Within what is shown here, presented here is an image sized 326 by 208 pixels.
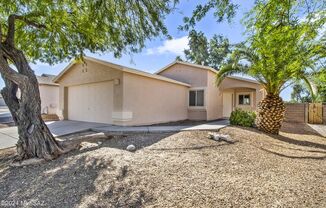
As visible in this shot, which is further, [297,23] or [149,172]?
[297,23]

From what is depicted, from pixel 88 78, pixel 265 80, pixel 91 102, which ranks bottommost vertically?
pixel 91 102

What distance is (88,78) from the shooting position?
11.9m

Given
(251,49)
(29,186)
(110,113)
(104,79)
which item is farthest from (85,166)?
(251,49)

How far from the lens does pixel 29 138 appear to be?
587 cm

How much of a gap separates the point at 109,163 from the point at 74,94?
9869 millimetres

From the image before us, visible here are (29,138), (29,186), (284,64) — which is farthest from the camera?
(284,64)

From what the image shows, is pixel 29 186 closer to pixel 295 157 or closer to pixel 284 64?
pixel 295 157

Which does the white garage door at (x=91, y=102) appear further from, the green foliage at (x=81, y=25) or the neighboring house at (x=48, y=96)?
the neighboring house at (x=48, y=96)

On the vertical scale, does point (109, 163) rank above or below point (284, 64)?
below

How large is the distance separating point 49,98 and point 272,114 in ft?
60.2

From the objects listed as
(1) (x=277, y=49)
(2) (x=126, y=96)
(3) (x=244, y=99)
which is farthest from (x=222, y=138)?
(3) (x=244, y=99)

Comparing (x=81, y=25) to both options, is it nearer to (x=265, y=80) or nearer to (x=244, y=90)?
(x=265, y=80)

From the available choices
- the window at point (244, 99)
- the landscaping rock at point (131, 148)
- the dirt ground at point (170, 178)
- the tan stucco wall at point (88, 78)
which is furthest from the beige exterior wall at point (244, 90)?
the landscaping rock at point (131, 148)

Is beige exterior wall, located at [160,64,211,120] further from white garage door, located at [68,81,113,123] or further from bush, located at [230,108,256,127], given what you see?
white garage door, located at [68,81,113,123]
